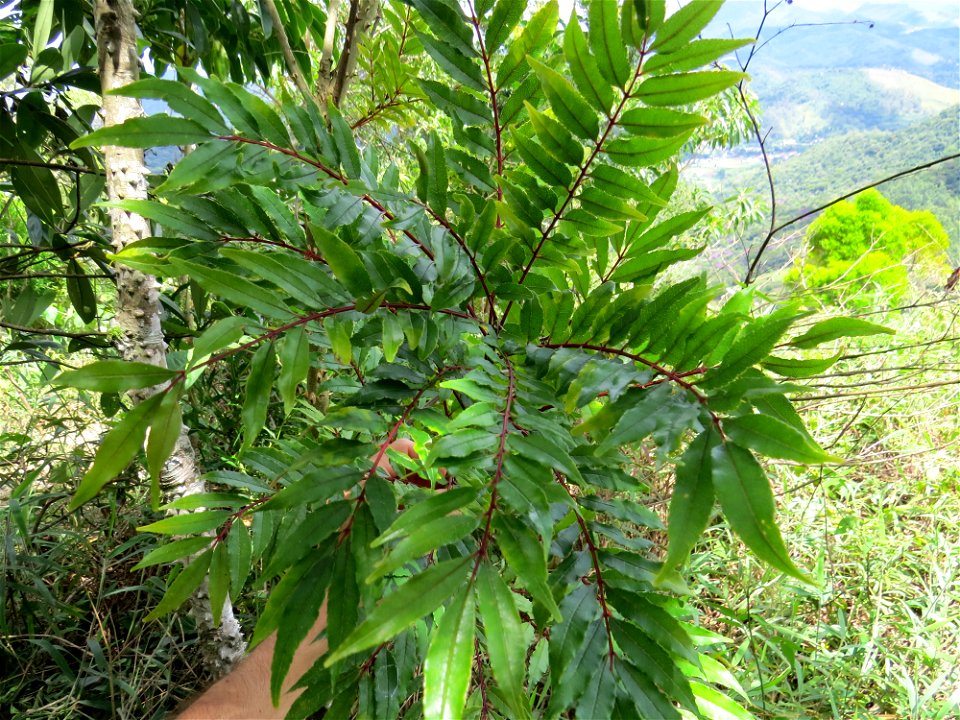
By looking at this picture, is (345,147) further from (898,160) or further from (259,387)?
(898,160)

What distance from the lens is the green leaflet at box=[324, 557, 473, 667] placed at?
246mm

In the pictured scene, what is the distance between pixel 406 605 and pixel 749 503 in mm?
188

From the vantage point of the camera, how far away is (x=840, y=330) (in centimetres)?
31

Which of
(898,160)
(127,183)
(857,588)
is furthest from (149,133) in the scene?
(898,160)

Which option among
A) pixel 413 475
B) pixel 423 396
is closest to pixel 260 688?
pixel 413 475

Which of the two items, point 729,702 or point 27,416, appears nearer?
point 729,702

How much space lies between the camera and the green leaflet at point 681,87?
13.8 inches

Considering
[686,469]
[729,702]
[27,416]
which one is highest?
[686,469]

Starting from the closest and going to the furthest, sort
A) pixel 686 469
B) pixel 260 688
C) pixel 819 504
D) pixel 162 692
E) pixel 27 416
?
pixel 686 469
pixel 260 688
pixel 162 692
pixel 819 504
pixel 27 416

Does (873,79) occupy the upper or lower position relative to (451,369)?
upper

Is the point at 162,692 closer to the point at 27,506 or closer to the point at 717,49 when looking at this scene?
the point at 27,506

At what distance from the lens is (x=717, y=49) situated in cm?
35

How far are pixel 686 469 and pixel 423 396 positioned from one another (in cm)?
26

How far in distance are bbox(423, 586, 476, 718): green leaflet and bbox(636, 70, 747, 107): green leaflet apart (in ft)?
1.23
